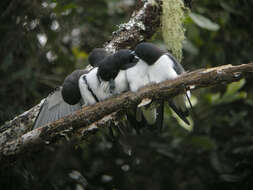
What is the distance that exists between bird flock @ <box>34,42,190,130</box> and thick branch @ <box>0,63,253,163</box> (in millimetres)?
146

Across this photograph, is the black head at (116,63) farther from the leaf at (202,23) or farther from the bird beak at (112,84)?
the leaf at (202,23)

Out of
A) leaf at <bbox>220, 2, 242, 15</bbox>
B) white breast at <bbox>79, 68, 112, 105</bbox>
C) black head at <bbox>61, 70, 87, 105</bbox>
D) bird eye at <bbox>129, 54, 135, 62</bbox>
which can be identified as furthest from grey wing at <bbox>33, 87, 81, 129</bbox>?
leaf at <bbox>220, 2, 242, 15</bbox>

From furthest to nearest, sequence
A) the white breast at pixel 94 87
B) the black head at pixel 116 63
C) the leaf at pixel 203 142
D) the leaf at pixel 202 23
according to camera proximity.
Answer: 1. the leaf at pixel 203 142
2. the leaf at pixel 202 23
3. the white breast at pixel 94 87
4. the black head at pixel 116 63

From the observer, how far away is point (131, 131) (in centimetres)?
527

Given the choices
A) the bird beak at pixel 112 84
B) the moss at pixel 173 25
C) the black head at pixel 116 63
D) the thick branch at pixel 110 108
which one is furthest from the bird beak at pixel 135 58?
the moss at pixel 173 25

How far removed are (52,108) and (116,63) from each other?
4.33ft

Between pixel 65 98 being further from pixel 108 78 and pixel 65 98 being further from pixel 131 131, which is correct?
pixel 131 131

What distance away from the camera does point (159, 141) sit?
591 cm

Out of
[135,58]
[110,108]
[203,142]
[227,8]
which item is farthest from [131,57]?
[227,8]

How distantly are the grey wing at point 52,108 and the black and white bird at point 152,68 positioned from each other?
1170mm

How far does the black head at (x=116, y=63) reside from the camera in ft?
11.2

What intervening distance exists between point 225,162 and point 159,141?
1153mm

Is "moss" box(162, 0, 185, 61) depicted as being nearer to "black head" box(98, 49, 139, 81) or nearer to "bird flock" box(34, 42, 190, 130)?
"bird flock" box(34, 42, 190, 130)

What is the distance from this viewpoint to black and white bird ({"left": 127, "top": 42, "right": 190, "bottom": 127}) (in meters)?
3.22
